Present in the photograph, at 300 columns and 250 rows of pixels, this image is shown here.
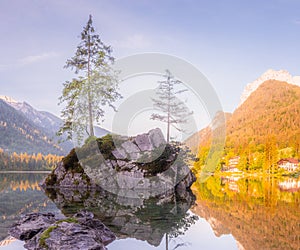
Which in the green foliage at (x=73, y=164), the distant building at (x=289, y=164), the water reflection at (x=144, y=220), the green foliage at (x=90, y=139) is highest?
the green foliage at (x=90, y=139)

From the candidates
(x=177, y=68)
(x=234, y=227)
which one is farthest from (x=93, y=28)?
(x=234, y=227)

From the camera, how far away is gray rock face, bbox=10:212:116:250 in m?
9.55

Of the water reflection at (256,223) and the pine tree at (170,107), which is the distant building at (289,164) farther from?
the water reflection at (256,223)

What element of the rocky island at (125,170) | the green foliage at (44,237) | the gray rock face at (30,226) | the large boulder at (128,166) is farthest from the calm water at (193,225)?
the large boulder at (128,166)

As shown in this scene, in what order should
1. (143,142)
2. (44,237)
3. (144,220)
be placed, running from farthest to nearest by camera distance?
(143,142) < (144,220) < (44,237)

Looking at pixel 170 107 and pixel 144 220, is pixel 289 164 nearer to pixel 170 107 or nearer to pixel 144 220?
pixel 170 107

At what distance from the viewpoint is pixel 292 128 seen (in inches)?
7185

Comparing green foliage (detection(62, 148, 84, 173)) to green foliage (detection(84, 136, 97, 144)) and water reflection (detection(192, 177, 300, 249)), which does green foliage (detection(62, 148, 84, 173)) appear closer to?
green foliage (detection(84, 136, 97, 144))

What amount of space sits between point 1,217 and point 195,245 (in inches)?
366

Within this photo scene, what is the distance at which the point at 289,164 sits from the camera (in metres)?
115

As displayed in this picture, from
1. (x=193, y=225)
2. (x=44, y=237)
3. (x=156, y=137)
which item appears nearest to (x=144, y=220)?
(x=193, y=225)

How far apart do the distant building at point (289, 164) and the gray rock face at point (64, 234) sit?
110m

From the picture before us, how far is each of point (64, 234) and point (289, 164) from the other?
116628mm

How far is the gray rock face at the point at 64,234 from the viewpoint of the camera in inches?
376
